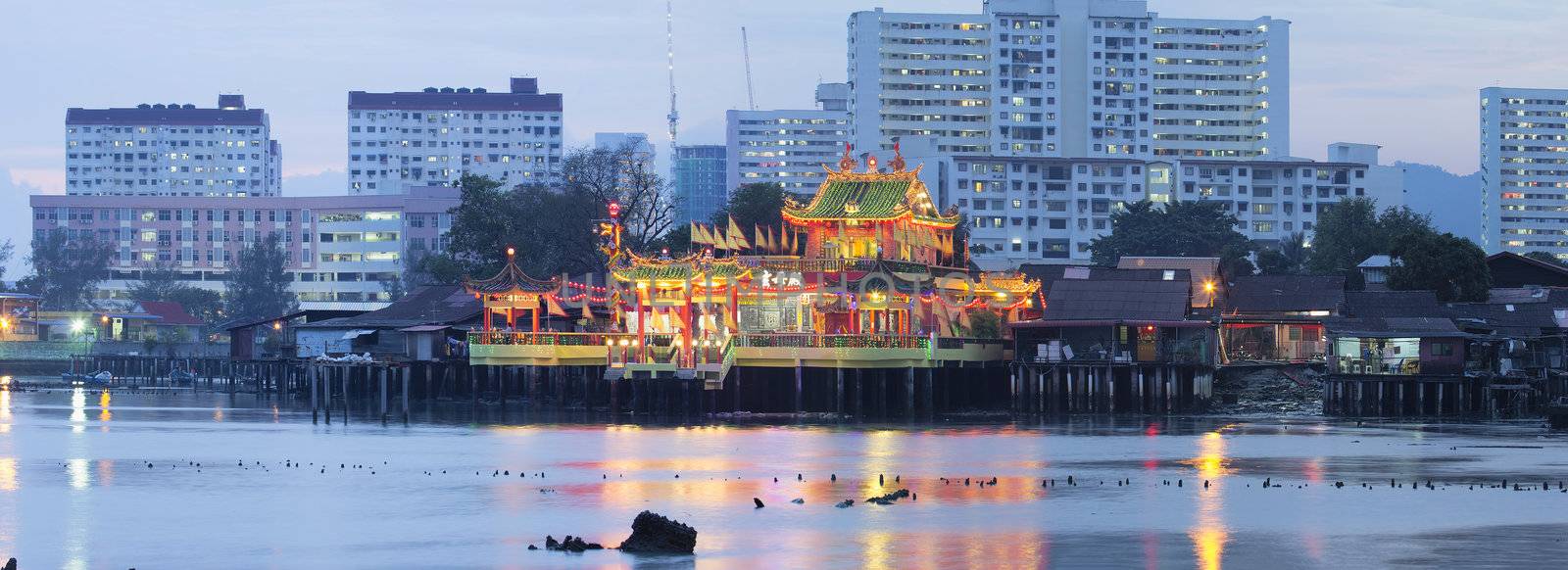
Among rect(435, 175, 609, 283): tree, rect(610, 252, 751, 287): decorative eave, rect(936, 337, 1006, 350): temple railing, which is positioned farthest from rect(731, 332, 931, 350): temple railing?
rect(435, 175, 609, 283): tree

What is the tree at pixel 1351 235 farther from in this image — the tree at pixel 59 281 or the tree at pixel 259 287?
the tree at pixel 59 281

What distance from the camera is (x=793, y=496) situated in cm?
4625

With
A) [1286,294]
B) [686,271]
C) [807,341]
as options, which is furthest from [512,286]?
[1286,294]

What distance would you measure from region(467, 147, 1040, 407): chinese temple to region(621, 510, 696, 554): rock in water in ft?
139

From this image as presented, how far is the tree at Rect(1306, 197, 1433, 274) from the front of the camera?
5266 inches

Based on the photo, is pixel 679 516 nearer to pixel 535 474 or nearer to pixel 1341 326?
pixel 535 474

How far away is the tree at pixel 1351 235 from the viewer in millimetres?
133750

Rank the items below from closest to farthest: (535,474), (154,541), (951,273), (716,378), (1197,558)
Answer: (1197,558) → (154,541) → (535,474) → (716,378) → (951,273)

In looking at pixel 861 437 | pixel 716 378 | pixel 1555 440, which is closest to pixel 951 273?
pixel 716 378

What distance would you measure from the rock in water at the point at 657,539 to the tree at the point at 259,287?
518ft

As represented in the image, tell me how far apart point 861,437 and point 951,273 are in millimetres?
24244

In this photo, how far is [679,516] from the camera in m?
42.1

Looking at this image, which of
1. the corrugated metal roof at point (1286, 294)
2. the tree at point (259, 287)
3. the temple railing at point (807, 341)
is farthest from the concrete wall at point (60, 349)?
the corrugated metal roof at point (1286, 294)

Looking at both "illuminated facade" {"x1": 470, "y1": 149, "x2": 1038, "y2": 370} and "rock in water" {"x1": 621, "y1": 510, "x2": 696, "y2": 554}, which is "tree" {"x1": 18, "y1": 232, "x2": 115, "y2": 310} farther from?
"rock in water" {"x1": 621, "y1": 510, "x2": 696, "y2": 554}
